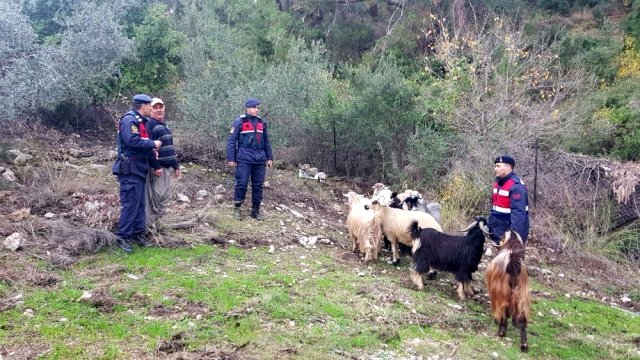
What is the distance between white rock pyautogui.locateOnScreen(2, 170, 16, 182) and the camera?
9273 mm

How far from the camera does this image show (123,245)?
714 cm

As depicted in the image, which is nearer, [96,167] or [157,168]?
[157,168]

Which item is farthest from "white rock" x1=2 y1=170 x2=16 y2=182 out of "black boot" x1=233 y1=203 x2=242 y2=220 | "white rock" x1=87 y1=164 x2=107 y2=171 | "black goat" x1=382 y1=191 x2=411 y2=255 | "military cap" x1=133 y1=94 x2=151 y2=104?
"black goat" x1=382 y1=191 x2=411 y2=255

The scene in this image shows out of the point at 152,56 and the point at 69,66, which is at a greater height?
the point at 152,56

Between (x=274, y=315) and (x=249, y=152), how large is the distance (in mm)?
3880

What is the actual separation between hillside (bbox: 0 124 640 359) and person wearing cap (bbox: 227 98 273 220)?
407 mm

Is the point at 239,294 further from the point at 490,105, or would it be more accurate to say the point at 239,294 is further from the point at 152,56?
the point at 152,56

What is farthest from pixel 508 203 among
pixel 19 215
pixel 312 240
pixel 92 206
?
pixel 19 215

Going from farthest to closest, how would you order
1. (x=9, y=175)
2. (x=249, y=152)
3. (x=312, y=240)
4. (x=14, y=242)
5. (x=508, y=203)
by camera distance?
(x=9, y=175)
(x=249, y=152)
(x=312, y=240)
(x=14, y=242)
(x=508, y=203)

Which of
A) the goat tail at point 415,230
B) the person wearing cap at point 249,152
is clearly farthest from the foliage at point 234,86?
the goat tail at point 415,230

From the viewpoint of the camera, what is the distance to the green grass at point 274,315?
498cm

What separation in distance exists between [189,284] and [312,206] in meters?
4.95

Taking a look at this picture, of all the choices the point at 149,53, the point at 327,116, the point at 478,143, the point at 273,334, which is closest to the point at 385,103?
the point at 327,116

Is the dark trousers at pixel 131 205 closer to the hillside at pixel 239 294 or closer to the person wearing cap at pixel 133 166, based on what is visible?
the person wearing cap at pixel 133 166
